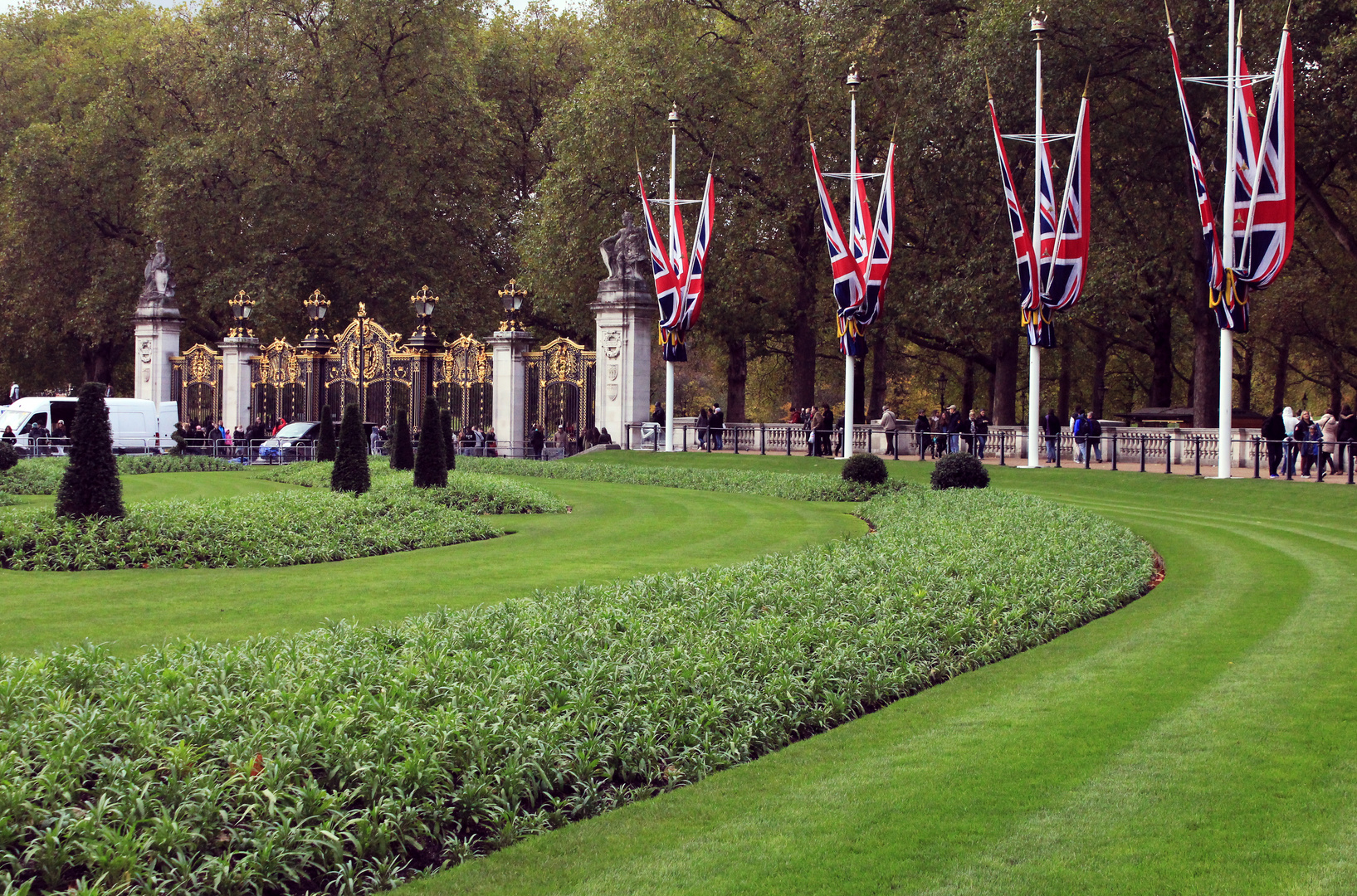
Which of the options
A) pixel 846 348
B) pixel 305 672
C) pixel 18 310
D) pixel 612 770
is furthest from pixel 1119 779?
pixel 18 310

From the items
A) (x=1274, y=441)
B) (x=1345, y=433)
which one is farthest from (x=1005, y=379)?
(x=1274, y=441)

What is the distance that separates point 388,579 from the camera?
12453 mm

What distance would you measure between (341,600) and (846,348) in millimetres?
20092

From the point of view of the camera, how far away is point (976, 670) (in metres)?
8.64

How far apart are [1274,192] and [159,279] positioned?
35.1m

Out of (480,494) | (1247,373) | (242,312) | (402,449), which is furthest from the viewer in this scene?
(1247,373)

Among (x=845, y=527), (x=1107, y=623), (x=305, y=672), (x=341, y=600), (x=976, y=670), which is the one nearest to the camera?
(x=305, y=672)

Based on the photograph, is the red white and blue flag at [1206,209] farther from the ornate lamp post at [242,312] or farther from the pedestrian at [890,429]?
the ornate lamp post at [242,312]

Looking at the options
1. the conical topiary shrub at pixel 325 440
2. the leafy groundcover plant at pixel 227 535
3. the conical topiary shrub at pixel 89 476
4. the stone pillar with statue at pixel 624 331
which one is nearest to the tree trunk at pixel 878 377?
the stone pillar with statue at pixel 624 331

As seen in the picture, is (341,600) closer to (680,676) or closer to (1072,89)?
(680,676)

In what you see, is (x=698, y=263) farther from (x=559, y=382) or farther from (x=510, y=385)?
(x=510, y=385)

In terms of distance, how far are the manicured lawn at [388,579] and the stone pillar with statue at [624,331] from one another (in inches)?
592

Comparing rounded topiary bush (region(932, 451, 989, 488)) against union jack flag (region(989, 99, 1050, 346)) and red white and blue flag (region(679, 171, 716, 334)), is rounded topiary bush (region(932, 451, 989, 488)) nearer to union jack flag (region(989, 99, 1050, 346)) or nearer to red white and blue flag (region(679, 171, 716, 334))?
union jack flag (region(989, 99, 1050, 346))

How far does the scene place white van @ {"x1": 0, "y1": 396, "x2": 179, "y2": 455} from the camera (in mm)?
36469
